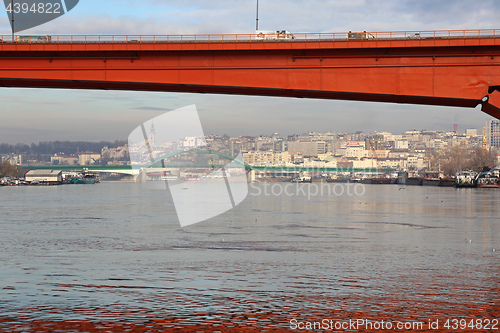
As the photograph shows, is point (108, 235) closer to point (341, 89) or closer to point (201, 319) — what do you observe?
point (341, 89)

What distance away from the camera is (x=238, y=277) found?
23281mm

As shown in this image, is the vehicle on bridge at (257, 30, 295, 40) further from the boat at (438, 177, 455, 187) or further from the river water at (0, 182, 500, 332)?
the boat at (438, 177, 455, 187)

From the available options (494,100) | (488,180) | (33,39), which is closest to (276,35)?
(494,100)

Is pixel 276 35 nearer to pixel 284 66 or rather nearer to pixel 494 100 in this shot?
pixel 284 66

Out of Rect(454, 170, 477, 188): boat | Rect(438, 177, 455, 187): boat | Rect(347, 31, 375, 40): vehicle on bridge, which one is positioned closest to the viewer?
Rect(347, 31, 375, 40): vehicle on bridge

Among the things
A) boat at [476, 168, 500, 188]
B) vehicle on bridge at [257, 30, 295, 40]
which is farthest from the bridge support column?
boat at [476, 168, 500, 188]

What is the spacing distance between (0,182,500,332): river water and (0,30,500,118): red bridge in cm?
831

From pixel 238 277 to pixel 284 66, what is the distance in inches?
616

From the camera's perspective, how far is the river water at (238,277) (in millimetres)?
17016

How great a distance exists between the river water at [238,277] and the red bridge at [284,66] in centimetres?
831

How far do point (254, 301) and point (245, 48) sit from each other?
63.5 ft

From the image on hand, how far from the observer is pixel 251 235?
131 feet

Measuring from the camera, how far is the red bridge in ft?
112

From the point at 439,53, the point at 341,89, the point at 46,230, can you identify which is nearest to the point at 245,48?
the point at 341,89
